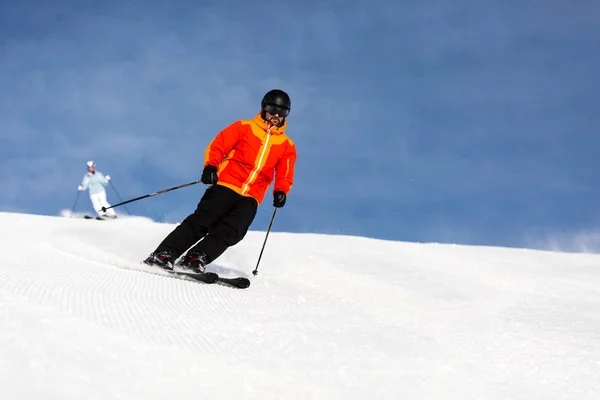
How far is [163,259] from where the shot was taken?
487 centimetres

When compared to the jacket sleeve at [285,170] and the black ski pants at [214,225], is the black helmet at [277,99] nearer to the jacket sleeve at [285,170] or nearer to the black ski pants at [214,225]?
the jacket sleeve at [285,170]

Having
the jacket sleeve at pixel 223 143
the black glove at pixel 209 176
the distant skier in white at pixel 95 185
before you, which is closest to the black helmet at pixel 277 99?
the jacket sleeve at pixel 223 143

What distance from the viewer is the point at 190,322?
117 inches

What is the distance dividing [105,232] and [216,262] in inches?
58.5

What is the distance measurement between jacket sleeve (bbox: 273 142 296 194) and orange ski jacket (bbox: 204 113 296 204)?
0.12 m

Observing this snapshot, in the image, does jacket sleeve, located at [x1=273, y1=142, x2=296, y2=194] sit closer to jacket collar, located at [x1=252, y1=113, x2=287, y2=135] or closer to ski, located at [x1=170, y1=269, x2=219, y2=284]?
jacket collar, located at [x1=252, y1=113, x2=287, y2=135]

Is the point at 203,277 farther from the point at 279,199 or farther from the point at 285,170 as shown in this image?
the point at 285,170

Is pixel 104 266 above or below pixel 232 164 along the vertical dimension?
below

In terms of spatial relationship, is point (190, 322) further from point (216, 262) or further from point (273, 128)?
point (216, 262)

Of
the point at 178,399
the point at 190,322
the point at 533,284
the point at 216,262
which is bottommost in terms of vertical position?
the point at 178,399

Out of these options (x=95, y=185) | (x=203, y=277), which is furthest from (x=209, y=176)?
(x=95, y=185)

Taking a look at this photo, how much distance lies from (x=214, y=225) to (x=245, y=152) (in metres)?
0.70

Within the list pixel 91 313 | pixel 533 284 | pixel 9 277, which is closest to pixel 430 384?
pixel 91 313

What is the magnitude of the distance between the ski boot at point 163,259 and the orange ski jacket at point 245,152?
80 cm
